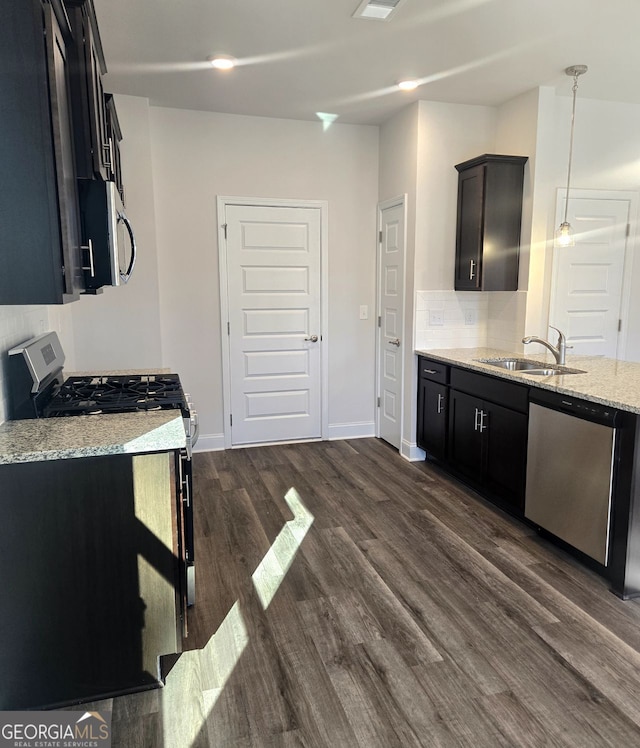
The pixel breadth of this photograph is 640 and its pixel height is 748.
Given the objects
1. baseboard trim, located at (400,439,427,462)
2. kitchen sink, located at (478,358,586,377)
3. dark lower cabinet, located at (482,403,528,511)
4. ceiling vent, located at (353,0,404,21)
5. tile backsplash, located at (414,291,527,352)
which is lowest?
baseboard trim, located at (400,439,427,462)

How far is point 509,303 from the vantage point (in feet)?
13.8

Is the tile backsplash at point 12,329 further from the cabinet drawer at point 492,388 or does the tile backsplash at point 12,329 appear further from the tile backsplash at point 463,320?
the tile backsplash at point 463,320

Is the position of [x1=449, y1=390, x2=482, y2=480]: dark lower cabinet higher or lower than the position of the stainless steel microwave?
lower

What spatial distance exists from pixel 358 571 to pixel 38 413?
168 cm

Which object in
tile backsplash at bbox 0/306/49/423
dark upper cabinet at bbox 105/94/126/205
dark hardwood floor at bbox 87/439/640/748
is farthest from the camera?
dark upper cabinet at bbox 105/94/126/205

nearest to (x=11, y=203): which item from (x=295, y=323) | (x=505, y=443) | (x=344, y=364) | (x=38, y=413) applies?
(x=38, y=413)

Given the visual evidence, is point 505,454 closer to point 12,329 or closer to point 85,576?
point 85,576

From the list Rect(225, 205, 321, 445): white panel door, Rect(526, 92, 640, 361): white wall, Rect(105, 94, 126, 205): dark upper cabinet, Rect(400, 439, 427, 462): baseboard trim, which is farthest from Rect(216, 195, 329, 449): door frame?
Rect(526, 92, 640, 361): white wall

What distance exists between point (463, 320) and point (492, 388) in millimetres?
1143

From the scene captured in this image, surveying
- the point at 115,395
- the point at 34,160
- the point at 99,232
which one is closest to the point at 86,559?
the point at 115,395

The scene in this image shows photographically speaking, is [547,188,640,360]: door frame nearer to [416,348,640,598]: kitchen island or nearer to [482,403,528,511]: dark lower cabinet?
[416,348,640,598]: kitchen island

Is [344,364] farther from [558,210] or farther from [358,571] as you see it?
[358,571]

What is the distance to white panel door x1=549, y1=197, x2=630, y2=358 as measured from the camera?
4.11m

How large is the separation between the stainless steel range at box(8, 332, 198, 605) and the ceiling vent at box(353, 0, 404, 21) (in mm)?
2052
